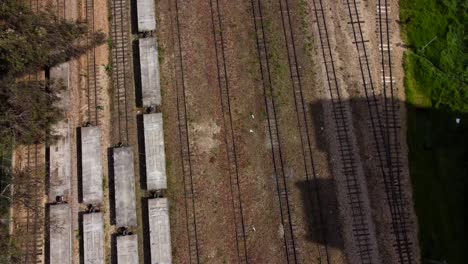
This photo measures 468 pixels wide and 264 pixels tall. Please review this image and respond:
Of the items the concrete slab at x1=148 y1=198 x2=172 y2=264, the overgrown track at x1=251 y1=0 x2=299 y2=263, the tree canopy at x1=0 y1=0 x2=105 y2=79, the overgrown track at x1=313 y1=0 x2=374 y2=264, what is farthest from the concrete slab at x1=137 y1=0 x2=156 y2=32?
the concrete slab at x1=148 y1=198 x2=172 y2=264

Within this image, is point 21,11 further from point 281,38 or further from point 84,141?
point 281,38

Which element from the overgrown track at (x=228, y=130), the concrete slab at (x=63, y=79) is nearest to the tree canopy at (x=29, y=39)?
the concrete slab at (x=63, y=79)

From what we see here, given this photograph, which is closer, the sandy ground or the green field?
the sandy ground

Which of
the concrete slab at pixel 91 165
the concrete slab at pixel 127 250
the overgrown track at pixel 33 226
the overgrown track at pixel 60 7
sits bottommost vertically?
the concrete slab at pixel 127 250

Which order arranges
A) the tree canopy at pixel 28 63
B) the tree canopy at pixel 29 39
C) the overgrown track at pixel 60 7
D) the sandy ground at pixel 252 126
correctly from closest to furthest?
the tree canopy at pixel 29 39 < the tree canopy at pixel 28 63 < the sandy ground at pixel 252 126 < the overgrown track at pixel 60 7

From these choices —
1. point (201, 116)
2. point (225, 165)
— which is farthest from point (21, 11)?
point (225, 165)

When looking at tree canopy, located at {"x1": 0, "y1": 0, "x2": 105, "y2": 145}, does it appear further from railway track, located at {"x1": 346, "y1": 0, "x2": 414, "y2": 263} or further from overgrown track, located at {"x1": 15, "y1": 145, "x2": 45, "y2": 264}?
railway track, located at {"x1": 346, "y1": 0, "x2": 414, "y2": 263}

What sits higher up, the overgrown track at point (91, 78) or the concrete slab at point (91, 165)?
the overgrown track at point (91, 78)

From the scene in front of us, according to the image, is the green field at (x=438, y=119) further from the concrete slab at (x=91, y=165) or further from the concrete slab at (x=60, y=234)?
the concrete slab at (x=60, y=234)
